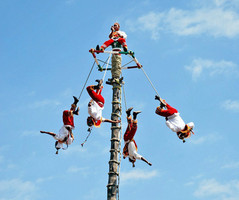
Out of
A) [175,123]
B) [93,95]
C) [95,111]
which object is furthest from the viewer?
[175,123]

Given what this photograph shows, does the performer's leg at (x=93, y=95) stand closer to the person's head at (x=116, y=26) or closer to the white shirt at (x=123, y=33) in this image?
the white shirt at (x=123, y=33)

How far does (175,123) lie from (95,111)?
7.41 ft

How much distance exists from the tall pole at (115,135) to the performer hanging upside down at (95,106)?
297 mm

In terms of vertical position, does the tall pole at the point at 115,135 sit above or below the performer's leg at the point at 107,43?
below

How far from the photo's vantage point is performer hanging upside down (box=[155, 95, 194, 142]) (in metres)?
11.2

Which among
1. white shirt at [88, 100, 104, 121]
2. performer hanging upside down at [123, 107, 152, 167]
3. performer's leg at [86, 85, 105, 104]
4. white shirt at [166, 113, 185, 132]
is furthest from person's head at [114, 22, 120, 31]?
white shirt at [166, 113, 185, 132]

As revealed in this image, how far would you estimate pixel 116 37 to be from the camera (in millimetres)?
12180

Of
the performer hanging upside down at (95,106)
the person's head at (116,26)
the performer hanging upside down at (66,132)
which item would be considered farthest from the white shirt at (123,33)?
the performer hanging upside down at (66,132)

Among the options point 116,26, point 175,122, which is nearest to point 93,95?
point 175,122

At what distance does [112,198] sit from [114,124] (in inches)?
76.8

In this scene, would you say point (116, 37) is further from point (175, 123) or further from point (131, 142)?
point (131, 142)

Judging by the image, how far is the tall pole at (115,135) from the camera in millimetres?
10281

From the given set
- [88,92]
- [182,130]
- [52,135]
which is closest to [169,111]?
[182,130]

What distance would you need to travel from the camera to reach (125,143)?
1107cm
